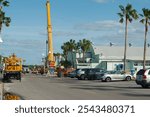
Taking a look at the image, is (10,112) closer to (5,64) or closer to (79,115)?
(79,115)

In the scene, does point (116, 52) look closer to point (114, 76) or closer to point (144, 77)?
point (114, 76)

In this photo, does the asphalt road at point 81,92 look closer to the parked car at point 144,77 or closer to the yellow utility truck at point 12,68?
the parked car at point 144,77

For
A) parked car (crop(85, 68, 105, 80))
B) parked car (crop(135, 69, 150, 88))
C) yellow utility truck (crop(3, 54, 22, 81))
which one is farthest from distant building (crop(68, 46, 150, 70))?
parked car (crop(135, 69, 150, 88))

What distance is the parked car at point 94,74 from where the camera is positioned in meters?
58.0

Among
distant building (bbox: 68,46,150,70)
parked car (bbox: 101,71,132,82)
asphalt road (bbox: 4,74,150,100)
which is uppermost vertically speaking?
distant building (bbox: 68,46,150,70)

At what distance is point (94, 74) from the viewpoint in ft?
193

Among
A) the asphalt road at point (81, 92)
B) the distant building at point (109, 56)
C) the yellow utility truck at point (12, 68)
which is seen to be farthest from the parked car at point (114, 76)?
the distant building at point (109, 56)

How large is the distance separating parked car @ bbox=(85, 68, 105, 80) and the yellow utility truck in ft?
39.8

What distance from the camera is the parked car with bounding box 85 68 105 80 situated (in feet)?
190

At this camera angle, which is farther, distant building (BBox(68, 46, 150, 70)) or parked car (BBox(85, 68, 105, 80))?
distant building (BBox(68, 46, 150, 70))

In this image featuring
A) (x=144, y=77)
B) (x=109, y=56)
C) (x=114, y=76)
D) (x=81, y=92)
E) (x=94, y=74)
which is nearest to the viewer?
(x=81, y=92)

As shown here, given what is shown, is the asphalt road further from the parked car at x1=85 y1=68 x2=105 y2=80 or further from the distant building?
the distant building

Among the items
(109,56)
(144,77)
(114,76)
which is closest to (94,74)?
(114,76)

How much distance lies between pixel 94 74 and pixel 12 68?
13.3 meters
